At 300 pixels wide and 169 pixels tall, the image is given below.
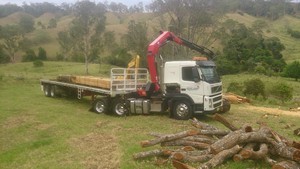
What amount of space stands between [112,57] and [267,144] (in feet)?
158

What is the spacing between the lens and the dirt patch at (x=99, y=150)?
30.2ft

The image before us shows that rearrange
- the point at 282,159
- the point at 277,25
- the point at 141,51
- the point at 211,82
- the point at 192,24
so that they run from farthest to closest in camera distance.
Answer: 1. the point at 277,25
2. the point at 141,51
3. the point at 192,24
4. the point at 211,82
5. the point at 282,159

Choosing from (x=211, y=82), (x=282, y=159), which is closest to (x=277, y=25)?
(x=211, y=82)

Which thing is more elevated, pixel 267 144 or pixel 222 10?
pixel 222 10

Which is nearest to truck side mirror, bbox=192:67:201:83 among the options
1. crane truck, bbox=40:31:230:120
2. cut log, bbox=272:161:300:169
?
crane truck, bbox=40:31:230:120

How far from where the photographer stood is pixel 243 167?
8.20 m

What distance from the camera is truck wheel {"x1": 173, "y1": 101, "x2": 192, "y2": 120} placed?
598 inches

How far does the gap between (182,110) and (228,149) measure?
273 inches

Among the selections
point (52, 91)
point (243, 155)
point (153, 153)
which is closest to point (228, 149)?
point (243, 155)

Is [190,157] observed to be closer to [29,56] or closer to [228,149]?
[228,149]

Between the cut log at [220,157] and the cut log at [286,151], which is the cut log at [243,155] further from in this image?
the cut log at [286,151]

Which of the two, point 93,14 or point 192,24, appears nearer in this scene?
point 192,24

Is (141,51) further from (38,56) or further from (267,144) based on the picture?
(267,144)

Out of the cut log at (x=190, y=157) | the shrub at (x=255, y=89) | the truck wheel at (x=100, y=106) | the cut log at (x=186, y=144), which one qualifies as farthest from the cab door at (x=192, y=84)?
the shrub at (x=255, y=89)
